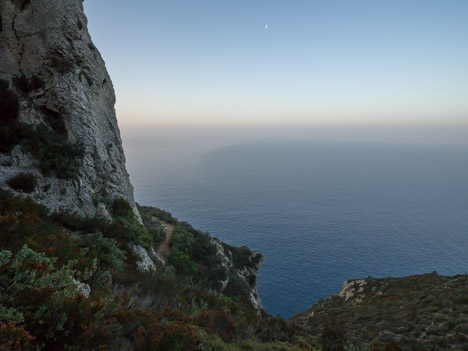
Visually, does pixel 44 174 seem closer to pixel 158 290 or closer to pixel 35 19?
pixel 158 290

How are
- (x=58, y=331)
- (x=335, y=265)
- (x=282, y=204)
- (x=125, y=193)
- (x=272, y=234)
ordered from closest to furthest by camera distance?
(x=58, y=331) < (x=125, y=193) < (x=335, y=265) < (x=272, y=234) < (x=282, y=204)

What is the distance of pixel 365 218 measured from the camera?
98.1 meters

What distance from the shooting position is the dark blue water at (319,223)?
6025 centimetres

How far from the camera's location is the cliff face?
1166 centimetres

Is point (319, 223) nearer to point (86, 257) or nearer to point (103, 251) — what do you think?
point (103, 251)

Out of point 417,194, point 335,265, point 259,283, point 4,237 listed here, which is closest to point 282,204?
point 335,265

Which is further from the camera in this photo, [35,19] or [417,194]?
[417,194]

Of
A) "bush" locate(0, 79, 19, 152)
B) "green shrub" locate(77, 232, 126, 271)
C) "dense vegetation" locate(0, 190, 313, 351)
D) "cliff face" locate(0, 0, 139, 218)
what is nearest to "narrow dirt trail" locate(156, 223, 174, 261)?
"cliff face" locate(0, 0, 139, 218)

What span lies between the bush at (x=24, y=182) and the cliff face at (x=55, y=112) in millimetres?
70

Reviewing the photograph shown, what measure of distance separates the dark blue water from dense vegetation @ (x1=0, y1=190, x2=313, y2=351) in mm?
46084

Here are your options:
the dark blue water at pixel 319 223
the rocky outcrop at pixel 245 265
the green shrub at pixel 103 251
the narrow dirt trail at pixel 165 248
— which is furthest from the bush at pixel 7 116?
the dark blue water at pixel 319 223

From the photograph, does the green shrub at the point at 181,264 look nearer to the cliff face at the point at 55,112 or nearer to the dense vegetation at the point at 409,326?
the cliff face at the point at 55,112

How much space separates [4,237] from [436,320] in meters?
16.8

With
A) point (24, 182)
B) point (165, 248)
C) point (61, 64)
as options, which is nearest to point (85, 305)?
point (24, 182)
